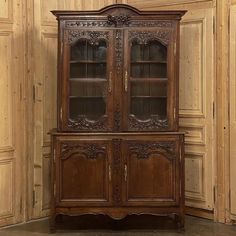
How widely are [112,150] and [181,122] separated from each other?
3.20ft

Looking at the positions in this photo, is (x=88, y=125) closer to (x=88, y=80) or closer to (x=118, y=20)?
(x=88, y=80)

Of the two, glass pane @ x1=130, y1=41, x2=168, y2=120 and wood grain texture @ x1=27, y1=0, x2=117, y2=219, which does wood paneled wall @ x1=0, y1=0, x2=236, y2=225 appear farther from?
glass pane @ x1=130, y1=41, x2=168, y2=120

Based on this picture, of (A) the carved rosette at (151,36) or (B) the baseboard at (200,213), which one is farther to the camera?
(B) the baseboard at (200,213)

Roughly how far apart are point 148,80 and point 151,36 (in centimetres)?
40

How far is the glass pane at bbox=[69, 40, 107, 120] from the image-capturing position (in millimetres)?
4332

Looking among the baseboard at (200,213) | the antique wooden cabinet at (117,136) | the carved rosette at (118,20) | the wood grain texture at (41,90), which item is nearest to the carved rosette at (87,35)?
the antique wooden cabinet at (117,136)

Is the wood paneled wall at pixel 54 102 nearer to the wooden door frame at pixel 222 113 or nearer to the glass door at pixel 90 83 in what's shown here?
the wooden door frame at pixel 222 113

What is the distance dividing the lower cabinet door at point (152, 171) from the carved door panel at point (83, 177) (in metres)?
0.19

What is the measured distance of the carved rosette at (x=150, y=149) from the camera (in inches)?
168

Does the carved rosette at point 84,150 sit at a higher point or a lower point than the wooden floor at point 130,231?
higher

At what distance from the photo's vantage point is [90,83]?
4367 millimetres

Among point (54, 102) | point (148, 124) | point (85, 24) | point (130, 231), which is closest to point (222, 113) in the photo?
point (148, 124)

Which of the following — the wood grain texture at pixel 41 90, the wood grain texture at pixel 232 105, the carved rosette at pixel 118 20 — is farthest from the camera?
the wood grain texture at pixel 41 90

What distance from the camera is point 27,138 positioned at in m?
4.64
